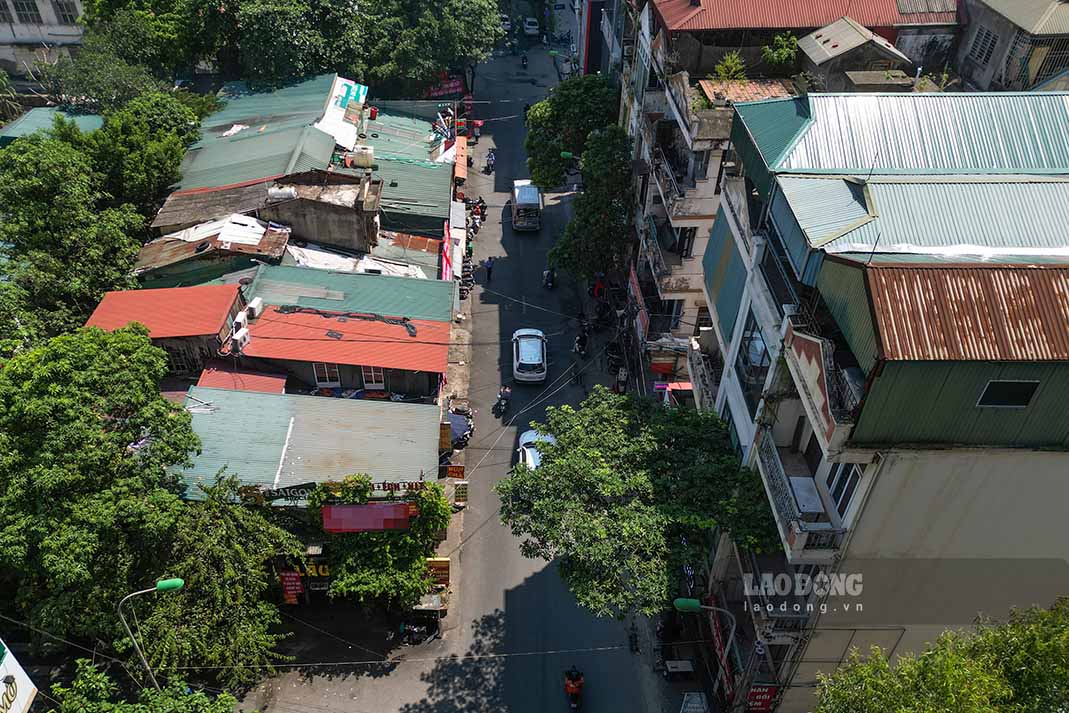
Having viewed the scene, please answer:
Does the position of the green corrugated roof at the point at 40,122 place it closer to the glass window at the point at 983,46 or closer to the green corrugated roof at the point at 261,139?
the green corrugated roof at the point at 261,139

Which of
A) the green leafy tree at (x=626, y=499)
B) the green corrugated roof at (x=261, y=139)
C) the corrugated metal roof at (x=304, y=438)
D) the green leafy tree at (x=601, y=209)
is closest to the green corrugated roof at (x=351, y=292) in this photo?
the corrugated metal roof at (x=304, y=438)

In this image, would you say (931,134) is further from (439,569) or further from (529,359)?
(529,359)

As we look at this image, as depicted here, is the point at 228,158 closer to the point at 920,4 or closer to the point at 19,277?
the point at 19,277

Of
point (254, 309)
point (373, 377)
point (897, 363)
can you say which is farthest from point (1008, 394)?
point (254, 309)

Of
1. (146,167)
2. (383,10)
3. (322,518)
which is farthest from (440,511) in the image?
(383,10)

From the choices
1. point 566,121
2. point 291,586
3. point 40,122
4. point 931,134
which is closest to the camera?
point 931,134

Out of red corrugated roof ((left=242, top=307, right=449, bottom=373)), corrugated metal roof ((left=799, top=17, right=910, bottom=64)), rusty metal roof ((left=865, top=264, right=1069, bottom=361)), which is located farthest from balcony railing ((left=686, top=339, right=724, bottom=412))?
corrugated metal roof ((left=799, top=17, right=910, bottom=64))
